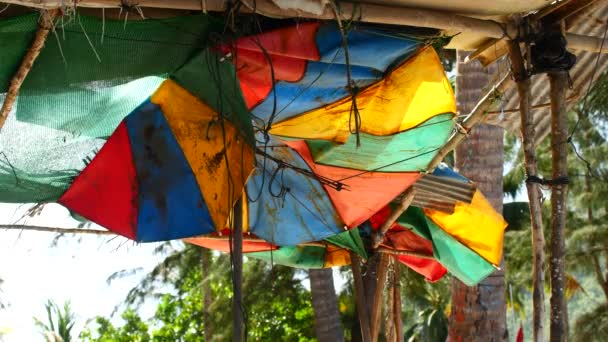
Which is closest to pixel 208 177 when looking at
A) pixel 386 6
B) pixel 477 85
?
pixel 386 6

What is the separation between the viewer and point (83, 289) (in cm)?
1889

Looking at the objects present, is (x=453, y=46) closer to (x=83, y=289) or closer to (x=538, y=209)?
(x=538, y=209)

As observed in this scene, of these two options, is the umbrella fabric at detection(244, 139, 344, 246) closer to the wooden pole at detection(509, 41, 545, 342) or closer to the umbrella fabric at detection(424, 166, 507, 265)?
the umbrella fabric at detection(424, 166, 507, 265)

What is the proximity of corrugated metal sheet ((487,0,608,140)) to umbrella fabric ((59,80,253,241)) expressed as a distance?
6.02 feet

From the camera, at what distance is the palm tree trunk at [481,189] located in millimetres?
9766

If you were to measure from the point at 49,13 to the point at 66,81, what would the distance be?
1.72 ft

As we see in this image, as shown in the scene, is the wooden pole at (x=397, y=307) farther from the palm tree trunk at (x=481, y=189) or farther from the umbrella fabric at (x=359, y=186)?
the palm tree trunk at (x=481, y=189)

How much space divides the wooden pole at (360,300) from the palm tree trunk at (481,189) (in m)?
3.10

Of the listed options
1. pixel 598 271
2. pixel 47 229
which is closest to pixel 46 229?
pixel 47 229

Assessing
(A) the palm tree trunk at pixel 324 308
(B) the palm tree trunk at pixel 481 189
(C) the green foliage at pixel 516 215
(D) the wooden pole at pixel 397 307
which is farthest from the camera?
(C) the green foliage at pixel 516 215

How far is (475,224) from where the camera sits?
6.49 metres

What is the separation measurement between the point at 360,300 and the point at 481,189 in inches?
133

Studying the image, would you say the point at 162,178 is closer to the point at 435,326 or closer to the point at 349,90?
the point at 349,90

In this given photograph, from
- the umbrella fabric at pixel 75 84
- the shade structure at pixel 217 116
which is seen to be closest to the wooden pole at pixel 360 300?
the shade structure at pixel 217 116
